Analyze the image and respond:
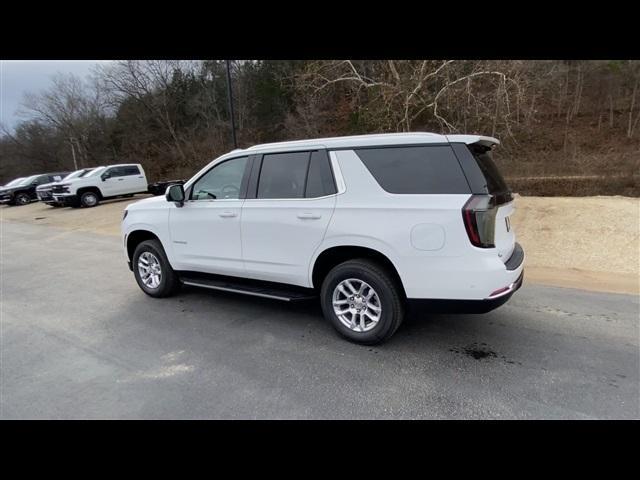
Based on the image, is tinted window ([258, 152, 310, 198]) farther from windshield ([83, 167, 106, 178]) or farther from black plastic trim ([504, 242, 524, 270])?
windshield ([83, 167, 106, 178])

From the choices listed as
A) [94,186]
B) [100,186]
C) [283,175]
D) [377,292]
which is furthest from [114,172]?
[377,292]

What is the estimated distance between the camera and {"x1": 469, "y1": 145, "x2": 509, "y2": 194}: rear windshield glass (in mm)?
3000

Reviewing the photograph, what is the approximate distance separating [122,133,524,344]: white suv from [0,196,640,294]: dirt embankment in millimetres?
2750

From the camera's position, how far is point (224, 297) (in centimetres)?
476

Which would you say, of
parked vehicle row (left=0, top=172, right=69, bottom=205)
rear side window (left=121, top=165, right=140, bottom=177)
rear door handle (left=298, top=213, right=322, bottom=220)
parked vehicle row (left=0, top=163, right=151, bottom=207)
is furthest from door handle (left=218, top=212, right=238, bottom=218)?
parked vehicle row (left=0, top=172, right=69, bottom=205)

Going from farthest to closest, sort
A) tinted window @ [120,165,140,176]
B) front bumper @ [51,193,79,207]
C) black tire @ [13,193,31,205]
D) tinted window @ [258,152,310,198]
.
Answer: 1. black tire @ [13,193,31,205]
2. tinted window @ [120,165,140,176]
3. front bumper @ [51,193,79,207]
4. tinted window @ [258,152,310,198]

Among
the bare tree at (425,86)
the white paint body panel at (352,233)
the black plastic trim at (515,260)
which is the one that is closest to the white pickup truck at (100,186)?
the bare tree at (425,86)

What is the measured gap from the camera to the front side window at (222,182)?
404 centimetres

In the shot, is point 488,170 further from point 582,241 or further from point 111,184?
point 111,184

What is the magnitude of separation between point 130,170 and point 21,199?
33.5 ft

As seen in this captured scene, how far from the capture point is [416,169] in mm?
3025

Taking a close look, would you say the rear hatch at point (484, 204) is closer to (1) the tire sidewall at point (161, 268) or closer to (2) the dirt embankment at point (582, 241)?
(2) the dirt embankment at point (582, 241)
